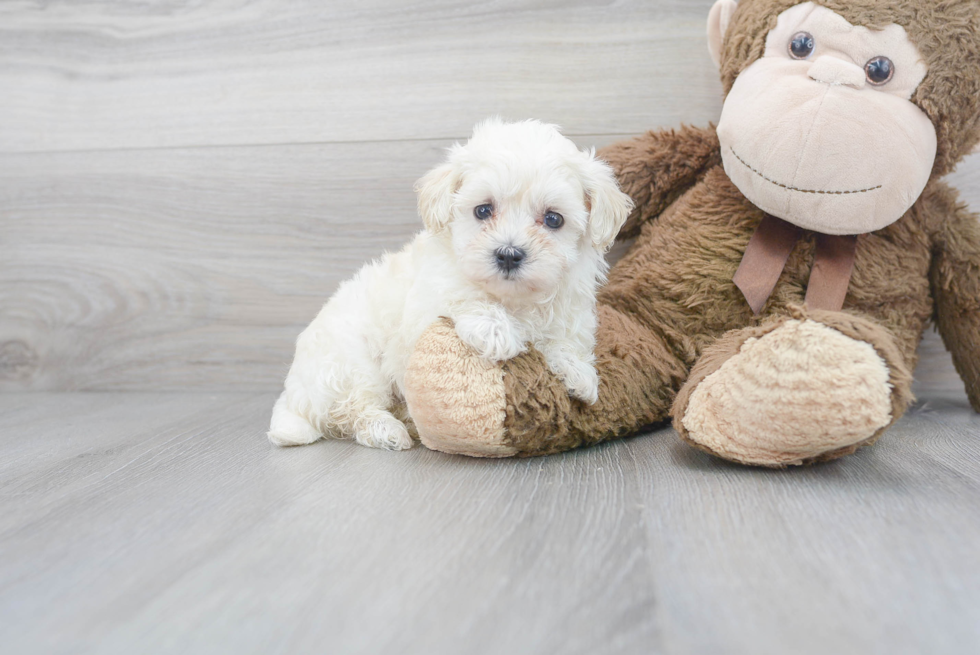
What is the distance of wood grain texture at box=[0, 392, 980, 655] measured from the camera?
2.08ft

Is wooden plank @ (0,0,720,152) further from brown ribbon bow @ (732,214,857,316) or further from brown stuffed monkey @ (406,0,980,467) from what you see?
brown ribbon bow @ (732,214,857,316)

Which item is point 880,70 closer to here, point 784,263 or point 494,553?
point 784,263

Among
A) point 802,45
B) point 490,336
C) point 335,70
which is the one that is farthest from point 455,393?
point 335,70

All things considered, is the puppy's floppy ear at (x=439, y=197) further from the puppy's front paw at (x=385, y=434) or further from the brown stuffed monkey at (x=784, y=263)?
A: the puppy's front paw at (x=385, y=434)

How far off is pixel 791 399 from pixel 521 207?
488 millimetres

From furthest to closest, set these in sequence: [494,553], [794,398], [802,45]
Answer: [802,45] → [794,398] → [494,553]

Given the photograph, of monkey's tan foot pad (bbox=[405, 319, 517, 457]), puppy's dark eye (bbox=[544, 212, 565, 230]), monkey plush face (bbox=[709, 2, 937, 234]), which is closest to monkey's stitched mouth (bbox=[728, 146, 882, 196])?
monkey plush face (bbox=[709, 2, 937, 234])

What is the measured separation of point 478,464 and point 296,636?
51 cm

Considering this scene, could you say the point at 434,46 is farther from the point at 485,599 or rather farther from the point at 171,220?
the point at 485,599

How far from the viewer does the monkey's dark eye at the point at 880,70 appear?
43.9 inches

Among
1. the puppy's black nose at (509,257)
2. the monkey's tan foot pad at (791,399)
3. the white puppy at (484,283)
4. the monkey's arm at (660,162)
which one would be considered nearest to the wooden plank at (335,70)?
the monkey's arm at (660,162)

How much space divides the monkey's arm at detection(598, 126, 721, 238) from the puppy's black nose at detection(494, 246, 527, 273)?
0.44 m

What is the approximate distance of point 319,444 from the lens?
1.31 m

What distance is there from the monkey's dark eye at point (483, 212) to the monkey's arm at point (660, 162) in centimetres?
39
